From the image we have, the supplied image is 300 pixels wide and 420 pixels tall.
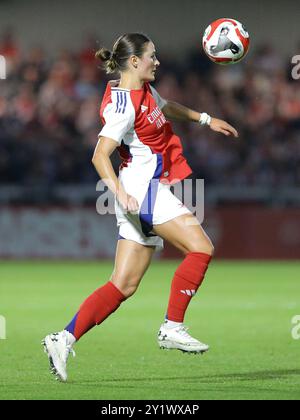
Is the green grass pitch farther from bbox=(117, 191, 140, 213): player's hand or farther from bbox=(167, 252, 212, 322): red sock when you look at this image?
bbox=(117, 191, 140, 213): player's hand

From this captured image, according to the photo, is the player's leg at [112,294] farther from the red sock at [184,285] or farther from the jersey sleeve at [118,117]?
the jersey sleeve at [118,117]

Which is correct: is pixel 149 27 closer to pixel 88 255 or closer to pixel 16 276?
pixel 88 255

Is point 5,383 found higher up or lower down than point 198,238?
lower down

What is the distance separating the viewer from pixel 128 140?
6.66m

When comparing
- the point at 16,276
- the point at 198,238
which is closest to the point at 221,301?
the point at 16,276

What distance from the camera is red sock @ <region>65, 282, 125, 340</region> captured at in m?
6.51

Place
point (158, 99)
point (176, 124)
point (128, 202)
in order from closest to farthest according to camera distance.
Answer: point (128, 202) < point (158, 99) < point (176, 124)

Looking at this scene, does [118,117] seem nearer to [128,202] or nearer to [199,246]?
[128,202]

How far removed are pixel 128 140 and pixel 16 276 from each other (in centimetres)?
812

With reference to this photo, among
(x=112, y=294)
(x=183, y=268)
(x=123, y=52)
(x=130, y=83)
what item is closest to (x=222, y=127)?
(x=130, y=83)

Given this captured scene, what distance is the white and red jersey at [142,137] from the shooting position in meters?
6.50

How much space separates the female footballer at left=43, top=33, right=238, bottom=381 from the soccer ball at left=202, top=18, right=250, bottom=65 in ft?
2.41

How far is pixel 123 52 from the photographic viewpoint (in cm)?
666

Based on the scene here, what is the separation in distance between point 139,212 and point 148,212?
6cm
